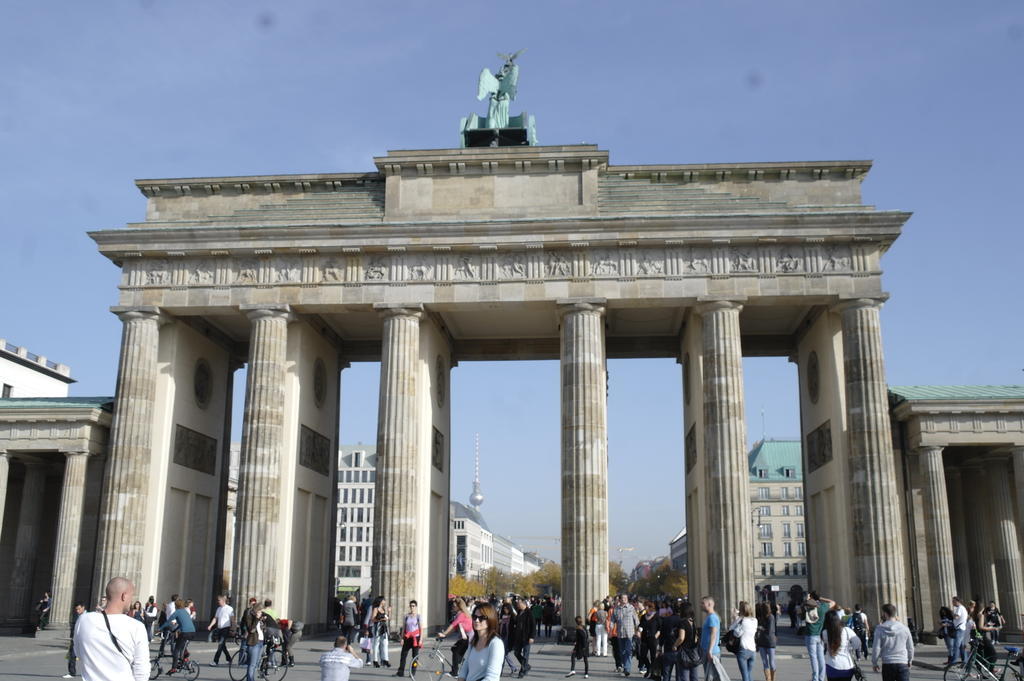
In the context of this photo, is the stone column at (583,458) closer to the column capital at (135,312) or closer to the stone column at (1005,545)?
the column capital at (135,312)

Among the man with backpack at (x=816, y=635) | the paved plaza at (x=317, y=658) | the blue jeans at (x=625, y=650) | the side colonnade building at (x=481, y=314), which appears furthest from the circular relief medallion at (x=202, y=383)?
the man with backpack at (x=816, y=635)

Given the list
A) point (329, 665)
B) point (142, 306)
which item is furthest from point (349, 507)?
point (329, 665)

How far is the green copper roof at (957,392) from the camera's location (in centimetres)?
3362

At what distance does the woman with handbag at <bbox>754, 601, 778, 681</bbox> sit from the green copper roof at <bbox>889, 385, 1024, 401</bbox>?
698 inches

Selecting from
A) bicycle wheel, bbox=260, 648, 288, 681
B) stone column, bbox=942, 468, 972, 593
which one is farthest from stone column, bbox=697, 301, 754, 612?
bicycle wheel, bbox=260, 648, 288, 681

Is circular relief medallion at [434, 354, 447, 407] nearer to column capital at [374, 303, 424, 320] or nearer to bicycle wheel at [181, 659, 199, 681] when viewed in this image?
column capital at [374, 303, 424, 320]

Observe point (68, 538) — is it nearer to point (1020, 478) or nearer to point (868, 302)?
point (868, 302)

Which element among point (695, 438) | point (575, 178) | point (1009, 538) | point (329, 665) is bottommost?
point (329, 665)

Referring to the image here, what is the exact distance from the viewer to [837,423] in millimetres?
32500

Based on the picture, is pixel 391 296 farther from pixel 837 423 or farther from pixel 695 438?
pixel 837 423

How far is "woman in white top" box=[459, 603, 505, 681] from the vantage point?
866cm

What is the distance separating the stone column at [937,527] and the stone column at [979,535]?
18.1ft

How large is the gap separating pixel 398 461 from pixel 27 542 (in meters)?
16.0

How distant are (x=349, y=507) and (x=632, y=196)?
95712 mm
